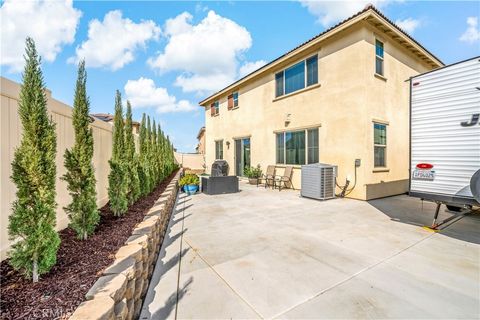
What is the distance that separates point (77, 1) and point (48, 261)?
5733mm

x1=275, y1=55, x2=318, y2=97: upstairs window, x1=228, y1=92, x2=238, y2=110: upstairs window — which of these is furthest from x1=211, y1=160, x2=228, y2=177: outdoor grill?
x1=228, y1=92, x2=238, y2=110: upstairs window

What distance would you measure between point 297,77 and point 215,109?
300 inches

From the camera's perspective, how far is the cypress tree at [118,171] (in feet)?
14.5

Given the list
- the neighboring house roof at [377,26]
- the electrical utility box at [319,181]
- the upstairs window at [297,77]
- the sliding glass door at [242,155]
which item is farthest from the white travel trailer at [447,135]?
the sliding glass door at [242,155]

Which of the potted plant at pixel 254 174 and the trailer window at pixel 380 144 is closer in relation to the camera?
the trailer window at pixel 380 144

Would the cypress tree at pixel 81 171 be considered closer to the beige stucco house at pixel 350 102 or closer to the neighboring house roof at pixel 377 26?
the beige stucco house at pixel 350 102

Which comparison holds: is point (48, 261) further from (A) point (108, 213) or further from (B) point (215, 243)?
(A) point (108, 213)

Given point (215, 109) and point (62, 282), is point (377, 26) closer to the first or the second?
point (62, 282)

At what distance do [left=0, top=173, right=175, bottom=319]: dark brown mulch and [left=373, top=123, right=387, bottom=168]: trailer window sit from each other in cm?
775

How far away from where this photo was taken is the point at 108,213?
474 cm

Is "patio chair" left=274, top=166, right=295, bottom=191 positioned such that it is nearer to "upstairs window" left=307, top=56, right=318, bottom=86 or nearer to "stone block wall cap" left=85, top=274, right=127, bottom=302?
"upstairs window" left=307, top=56, right=318, bottom=86

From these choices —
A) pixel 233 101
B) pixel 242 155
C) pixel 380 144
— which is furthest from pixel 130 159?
pixel 233 101

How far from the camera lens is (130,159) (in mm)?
5164

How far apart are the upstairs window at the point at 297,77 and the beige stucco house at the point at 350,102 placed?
0.04m
